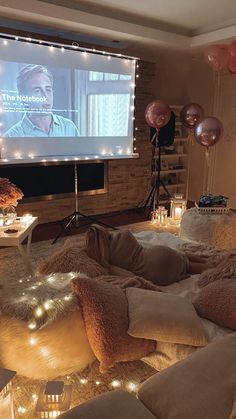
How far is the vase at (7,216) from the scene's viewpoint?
270 cm

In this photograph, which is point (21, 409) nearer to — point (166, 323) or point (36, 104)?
point (166, 323)

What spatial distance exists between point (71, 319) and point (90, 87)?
3426mm

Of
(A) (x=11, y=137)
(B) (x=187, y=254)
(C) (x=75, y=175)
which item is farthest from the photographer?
(C) (x=75, y=175)

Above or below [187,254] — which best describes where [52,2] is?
above

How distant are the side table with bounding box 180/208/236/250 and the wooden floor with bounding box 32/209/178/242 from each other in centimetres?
73

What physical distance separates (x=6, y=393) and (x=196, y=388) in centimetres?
65

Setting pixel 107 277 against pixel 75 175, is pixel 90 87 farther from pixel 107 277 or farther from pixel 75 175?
pixel 107 277

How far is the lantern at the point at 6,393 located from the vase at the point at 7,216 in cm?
170

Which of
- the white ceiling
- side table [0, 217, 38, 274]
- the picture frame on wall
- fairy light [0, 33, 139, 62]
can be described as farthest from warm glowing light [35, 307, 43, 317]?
the picture frame on wall

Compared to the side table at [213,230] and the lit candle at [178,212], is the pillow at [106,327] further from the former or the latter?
the lit candle at [178,212]

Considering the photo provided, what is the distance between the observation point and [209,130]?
379 cm

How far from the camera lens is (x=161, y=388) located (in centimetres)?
109

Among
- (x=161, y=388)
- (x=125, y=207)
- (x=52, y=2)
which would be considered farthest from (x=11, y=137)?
(x=161, y=388)

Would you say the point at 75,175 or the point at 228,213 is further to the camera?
the point at 75,175
